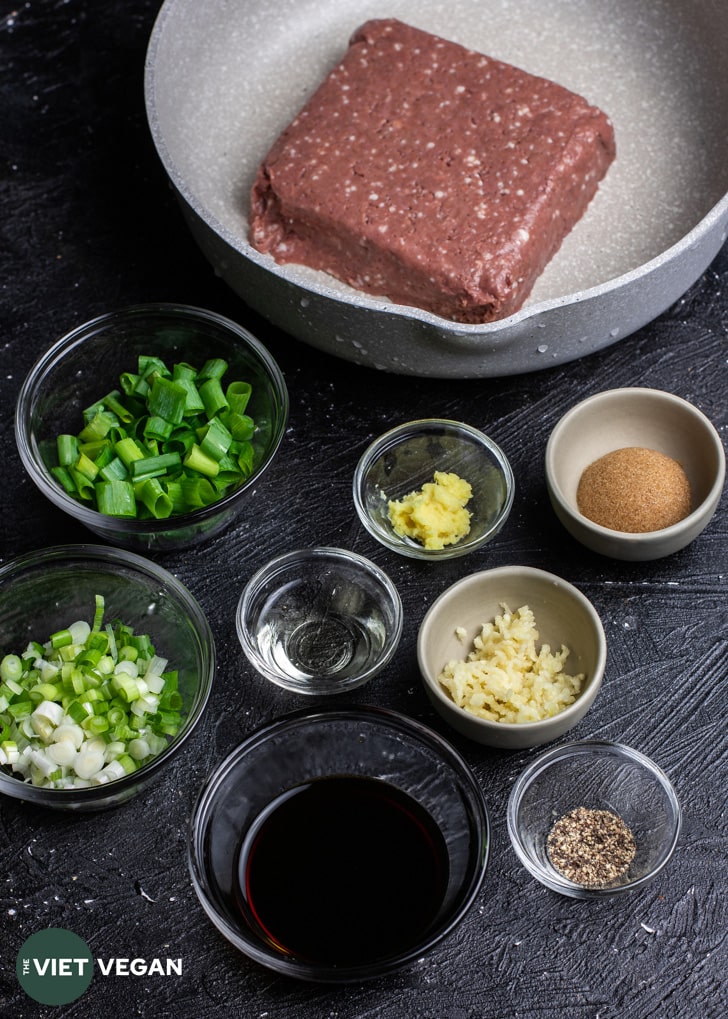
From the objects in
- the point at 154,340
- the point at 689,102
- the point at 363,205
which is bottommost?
the point at 154,340

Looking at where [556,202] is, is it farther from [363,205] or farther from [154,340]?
[154,340]

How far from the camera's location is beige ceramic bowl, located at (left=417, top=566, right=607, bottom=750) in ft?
5.50

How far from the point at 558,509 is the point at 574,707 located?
326mm

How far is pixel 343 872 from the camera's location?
1641 mm

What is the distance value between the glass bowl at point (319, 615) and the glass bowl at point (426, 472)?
0.08m

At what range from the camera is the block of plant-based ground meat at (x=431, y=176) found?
1918 mm

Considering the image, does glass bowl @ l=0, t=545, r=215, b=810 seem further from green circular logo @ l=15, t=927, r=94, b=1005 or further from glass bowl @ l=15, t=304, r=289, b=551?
green circular logo @ l=15, t=927, r=94, b=1005

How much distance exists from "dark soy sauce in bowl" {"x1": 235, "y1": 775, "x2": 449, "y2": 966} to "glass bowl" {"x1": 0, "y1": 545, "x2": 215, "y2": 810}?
212 millimetres

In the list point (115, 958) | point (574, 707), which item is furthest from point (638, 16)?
point (115, 958)

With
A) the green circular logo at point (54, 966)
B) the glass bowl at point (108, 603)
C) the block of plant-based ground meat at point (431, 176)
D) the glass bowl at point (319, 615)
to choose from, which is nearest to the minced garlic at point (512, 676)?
the glass bowl at point (319, 615)

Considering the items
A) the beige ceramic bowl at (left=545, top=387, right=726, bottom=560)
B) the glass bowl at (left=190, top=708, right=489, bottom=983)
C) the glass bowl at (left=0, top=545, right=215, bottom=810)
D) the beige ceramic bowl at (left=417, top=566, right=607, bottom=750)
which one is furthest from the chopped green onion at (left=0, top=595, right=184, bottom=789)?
the beige ceramic bowl at (left=545, top=387, right=726, bottom=560)

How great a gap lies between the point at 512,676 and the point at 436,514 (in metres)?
0.30

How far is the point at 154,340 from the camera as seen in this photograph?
6.77 ft
